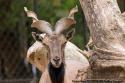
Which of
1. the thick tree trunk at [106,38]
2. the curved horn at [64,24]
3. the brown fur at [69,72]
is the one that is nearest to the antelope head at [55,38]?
the curved horn at [64,24]

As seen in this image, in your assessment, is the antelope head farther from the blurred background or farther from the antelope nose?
the blurred background

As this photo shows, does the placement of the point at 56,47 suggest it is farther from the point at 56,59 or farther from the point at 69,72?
the point at 69,72

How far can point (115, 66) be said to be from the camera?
30.3 feet

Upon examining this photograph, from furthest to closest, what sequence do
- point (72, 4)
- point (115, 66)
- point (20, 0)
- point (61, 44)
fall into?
point (20, 0) → point (72, 4) → point (61, 44) → point (115, 66)

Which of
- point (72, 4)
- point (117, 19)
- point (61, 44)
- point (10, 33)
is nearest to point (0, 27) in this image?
point (10, 33)

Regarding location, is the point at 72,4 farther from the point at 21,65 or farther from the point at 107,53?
the point at 107,53

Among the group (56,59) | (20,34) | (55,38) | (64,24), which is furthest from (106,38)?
(20,34)

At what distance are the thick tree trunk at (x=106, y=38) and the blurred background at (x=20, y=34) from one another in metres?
3.34

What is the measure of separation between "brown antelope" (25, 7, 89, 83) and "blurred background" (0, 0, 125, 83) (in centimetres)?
192

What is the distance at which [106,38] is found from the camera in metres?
9.52

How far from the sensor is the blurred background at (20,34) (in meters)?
13.5

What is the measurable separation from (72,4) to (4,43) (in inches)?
54.3

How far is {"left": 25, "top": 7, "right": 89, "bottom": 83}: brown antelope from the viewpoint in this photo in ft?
35.0

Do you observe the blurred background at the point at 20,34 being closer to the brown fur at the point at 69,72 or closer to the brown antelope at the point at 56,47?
the brown fur at the point at 69,72
